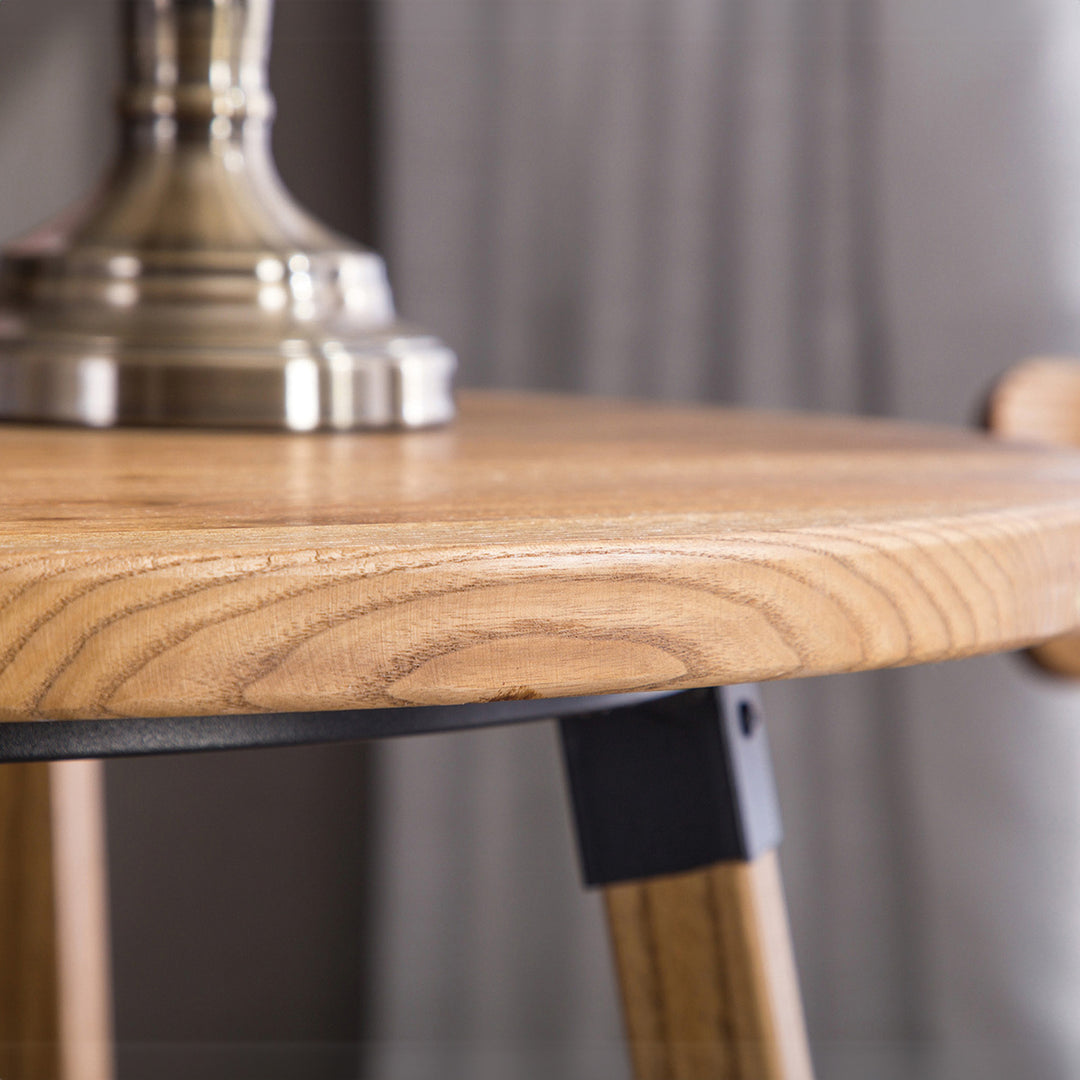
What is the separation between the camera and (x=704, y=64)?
1.25m

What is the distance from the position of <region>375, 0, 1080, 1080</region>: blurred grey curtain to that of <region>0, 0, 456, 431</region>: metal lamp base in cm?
74

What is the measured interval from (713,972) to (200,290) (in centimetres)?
28

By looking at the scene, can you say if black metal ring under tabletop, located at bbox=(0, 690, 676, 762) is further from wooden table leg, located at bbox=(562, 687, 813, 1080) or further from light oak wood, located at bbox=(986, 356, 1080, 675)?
light oak wood, located at bbox=(986, 356, 1080, 675)

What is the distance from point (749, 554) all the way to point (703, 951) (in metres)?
0.26

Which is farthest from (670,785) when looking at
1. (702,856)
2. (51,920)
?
(51,920)

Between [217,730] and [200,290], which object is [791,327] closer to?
[200,290]

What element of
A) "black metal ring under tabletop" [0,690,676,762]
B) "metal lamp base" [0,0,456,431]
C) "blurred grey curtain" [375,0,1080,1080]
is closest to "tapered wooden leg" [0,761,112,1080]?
"metal lamp base" [0,0,456,431]

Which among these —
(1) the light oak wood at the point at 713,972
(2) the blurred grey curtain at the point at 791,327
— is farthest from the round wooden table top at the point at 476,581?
(2) the blurred grey curtain at the point at 791,327

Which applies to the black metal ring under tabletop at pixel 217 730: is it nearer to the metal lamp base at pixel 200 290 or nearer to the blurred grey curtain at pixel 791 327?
the metal lamp base at pixel 200 290

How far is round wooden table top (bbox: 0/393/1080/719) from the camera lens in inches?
8.7

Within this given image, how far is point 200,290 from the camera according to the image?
0.49 metres

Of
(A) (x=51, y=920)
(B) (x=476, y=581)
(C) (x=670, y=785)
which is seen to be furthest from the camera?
(A) (x=51, y=920)

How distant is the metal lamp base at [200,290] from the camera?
47 cm

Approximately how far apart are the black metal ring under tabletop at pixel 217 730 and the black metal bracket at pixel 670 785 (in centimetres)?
15
